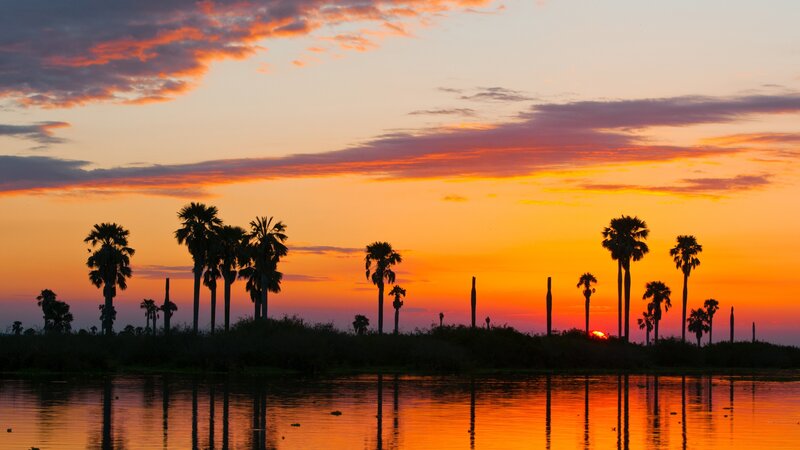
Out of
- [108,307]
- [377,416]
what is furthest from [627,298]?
[377,416]

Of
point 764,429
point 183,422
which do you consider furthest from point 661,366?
point 183,422

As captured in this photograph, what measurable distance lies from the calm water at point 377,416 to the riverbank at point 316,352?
13.4m

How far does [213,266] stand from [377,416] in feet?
217

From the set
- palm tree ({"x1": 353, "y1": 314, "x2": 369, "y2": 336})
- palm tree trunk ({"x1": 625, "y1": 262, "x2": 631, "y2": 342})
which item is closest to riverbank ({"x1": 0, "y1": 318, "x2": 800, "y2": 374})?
palm tree trunk ({"x1": 625, "y1": 262, "x2": 631, "y2": 342})

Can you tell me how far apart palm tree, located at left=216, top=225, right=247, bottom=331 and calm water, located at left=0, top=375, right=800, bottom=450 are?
40623mm

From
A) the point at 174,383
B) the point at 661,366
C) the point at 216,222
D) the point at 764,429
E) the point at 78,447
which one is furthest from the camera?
the point at 661,366

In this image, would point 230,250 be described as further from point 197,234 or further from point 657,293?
point 657,293

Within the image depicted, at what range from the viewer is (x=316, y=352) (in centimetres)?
7625

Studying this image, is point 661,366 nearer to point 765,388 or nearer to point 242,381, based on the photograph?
point 765,388

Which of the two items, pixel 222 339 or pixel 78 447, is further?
pixel 222 339

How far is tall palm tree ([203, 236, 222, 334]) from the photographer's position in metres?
97.5

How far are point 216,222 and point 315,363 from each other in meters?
27.0

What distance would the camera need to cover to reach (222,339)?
75.0 metres

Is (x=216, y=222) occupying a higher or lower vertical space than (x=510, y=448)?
higher
